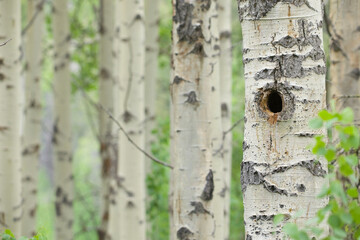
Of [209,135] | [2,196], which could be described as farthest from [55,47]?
[209,135]

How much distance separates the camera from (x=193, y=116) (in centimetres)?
369

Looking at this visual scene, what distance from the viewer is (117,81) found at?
5582 mm

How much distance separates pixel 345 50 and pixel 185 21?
94.0 inches

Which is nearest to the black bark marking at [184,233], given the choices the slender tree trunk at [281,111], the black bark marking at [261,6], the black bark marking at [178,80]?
the black bark marking at [178,80]

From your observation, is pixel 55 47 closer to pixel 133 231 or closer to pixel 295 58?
pixel 133 231

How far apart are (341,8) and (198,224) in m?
2.86

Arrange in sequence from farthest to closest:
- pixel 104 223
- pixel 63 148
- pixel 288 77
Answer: pixel 104 223 → pixel 63 148 → pixel 288 77

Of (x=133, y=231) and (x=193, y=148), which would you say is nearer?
(x=193, y=148)

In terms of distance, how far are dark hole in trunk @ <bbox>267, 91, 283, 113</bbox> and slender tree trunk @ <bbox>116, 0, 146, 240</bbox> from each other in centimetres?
299

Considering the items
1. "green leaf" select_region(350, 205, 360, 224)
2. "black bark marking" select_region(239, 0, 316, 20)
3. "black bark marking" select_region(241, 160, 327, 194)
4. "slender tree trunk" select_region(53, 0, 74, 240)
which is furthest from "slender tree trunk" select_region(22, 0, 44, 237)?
"green leaf" select_region(350, 205, 360, 224)

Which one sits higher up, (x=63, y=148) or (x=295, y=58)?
(x=295, y=58)

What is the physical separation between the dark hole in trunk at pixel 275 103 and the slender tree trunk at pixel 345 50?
3110 millimetres

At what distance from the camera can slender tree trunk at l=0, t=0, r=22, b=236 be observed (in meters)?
4.26

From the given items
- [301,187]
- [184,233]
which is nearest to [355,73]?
[184,233]
